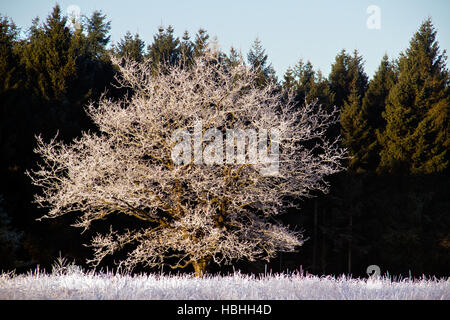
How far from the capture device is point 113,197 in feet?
42.2

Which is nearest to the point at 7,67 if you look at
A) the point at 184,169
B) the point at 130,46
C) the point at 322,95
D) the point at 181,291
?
the point at 184,169

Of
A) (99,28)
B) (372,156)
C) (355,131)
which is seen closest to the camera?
(355,131)

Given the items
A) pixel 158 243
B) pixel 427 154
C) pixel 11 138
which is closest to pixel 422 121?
pixel 427 154

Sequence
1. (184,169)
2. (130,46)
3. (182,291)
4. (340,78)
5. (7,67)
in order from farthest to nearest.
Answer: (340,78), (130,46), (7,67), (184,169), (182,291)

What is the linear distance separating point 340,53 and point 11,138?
98.5 feet

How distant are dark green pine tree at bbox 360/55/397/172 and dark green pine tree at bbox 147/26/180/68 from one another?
17.6m

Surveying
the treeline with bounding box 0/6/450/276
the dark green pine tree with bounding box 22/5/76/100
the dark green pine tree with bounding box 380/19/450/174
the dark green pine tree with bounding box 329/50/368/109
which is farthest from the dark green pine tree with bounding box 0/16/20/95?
the dark green pine tree with bounding box 329/50/368/109

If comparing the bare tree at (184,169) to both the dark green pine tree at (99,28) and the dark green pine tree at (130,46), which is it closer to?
the dark green pine tree at (130,46)

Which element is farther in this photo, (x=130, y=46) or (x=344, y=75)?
(x=344, y=75)

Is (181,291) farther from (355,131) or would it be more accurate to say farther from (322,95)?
(322,95)

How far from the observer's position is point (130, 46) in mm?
34969

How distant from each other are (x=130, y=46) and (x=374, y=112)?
21428 mm

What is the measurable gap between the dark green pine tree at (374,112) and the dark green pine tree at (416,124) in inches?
34.5

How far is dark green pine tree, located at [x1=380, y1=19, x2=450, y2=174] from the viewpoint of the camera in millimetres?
28031
